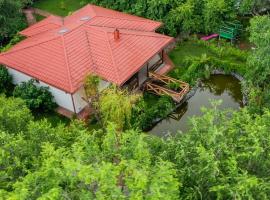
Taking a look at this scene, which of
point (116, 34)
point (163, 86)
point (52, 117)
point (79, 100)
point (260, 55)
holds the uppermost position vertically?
point (260, 55)

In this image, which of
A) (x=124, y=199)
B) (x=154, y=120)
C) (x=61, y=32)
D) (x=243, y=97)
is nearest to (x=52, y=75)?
(x=61, y=32)

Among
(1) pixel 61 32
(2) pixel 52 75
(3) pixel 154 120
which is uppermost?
(1) pixel 61 32

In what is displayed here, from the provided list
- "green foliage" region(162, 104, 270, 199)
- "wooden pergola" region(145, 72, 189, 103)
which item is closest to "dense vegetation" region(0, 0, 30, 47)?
"wooden pergola" region(145, 72, 189, 103)

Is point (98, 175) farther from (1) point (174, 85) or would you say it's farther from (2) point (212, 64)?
(2) point (212, 64)

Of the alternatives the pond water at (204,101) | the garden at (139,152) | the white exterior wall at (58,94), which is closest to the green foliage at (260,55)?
the garden at (139,152)

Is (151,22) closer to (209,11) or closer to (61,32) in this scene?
(209,11)

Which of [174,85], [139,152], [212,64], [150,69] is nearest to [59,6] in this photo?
[150,69]
